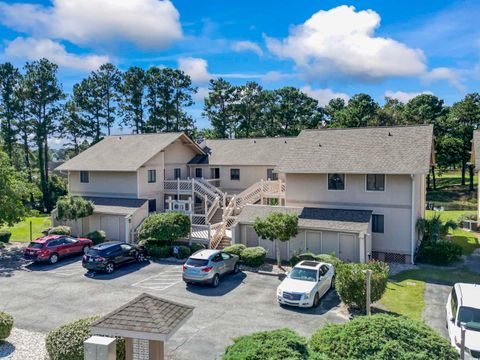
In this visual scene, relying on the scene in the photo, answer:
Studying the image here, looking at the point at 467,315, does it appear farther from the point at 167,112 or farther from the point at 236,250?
the point at 167,112

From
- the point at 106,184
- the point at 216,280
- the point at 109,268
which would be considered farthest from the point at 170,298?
the point at 106,184

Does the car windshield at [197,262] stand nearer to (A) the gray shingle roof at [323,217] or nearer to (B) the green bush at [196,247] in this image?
(B) the green bush at [196,247]

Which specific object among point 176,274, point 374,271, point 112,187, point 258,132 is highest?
point 258,132

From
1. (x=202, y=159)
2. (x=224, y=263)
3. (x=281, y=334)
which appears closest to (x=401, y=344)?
(x=281, y=334)

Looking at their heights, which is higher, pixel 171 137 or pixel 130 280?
pixel 171 137

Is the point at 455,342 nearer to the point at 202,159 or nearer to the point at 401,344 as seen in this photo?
the point at 401,344

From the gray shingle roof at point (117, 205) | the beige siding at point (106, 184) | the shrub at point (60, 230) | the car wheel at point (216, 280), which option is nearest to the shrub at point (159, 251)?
the gray shingle roof at point (117, 205)

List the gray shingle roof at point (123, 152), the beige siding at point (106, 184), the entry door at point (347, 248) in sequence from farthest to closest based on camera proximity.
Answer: the gray shingle roof at point (123, 152) < the beige siding at point (106, 184) < the entry door at point (347, 248)
